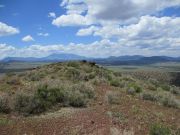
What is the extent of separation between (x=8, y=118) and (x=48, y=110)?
184 cm

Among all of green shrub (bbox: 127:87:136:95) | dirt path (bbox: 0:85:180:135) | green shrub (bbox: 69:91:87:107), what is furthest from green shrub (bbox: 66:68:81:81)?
dirt path (bbox: 0:85:180:135)

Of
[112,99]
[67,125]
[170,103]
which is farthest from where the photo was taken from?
[170,103]

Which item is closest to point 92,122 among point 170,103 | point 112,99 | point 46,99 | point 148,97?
point 46,99

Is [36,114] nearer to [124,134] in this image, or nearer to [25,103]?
[25,103]

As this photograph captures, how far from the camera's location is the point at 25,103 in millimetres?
13648

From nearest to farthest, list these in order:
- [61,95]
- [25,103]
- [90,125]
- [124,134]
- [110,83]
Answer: [124,134] < [90,125] < [25,103] < [61,95] < [110,83]

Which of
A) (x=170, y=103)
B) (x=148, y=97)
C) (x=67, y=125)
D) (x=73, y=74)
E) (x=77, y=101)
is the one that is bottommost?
(x=170, y=103)

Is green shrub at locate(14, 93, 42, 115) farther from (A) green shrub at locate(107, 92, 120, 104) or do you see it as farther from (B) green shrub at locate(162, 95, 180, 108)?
(B) green shrub at locate(162, 95, 180, 108)

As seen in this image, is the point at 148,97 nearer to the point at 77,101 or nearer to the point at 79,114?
the point at 77,101

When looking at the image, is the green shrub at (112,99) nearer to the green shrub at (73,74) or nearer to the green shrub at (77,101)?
the green shrub at (77,101)

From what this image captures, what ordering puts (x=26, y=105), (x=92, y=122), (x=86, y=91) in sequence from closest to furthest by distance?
(x=92, y=122), (x=26, y=105), (x=86, y=91)

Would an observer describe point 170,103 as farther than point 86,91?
Yes

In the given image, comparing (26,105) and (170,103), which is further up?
(26,105)

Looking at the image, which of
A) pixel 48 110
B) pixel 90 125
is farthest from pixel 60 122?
pixel 48 110
